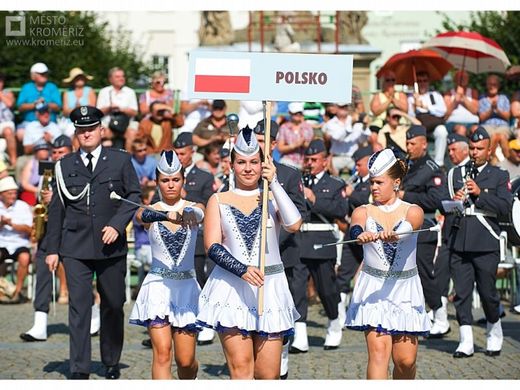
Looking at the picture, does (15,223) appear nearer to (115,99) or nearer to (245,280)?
(115,99)

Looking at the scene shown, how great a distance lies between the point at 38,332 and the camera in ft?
45.4

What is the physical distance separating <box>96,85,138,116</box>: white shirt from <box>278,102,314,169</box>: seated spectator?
8.37 feet

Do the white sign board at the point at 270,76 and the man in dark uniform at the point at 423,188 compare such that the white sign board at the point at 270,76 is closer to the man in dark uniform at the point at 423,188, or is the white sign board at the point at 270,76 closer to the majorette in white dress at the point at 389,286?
the majorette in white dress at the point at 389,286

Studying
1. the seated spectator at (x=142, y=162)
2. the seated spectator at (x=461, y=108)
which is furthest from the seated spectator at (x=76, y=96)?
the seated spectator at (x=461, y=108)

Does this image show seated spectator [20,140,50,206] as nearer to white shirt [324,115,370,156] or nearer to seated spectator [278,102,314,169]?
seated spectator [278,102,314,169]

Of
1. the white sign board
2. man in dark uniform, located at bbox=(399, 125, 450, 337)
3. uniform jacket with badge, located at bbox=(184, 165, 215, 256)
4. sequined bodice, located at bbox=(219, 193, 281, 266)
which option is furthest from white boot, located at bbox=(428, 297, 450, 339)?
the white sign board

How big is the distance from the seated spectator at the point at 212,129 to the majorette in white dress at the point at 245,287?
8798 mm

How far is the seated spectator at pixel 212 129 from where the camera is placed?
59.5 feet

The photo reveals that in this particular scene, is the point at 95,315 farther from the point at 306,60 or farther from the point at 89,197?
the point at 306,60

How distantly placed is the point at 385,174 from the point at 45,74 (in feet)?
39.1

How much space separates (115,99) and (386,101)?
4050 mm

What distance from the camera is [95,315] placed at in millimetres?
14297

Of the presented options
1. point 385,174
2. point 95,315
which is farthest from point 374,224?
point 95,315

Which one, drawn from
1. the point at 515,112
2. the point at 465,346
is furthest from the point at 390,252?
the point at 515,112
